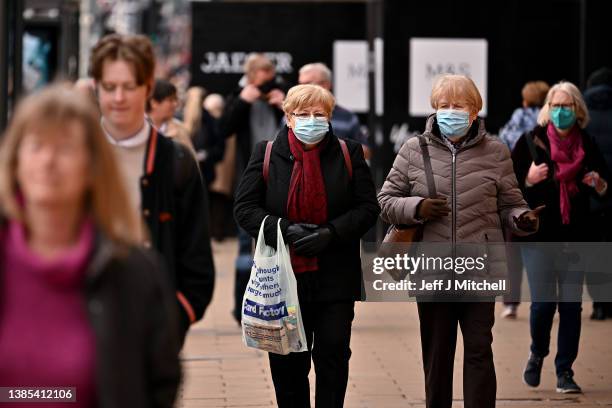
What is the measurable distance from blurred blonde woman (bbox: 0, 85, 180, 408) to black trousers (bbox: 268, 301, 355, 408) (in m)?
3.35

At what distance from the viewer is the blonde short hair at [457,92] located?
6.79 metres

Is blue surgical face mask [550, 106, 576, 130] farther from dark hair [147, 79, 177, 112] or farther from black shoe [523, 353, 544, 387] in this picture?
dark hair [147, 79, 177, 112]

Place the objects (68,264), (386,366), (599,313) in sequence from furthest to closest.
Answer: (599,313)
(386,366)
(68,264)

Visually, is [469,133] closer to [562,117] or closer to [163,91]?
[562,117]

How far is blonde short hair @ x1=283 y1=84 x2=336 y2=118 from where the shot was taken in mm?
6637

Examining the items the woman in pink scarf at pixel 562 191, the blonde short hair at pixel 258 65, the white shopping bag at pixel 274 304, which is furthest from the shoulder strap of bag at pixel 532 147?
the blonde short hair at pixel 258 65

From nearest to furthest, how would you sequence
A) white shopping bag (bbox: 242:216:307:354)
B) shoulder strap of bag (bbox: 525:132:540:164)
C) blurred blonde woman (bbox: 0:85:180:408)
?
blurred blonde woman (bbox: 0:85:180:408)
white shopping bag (bbox: 242:216:307:354)
shoulder strap of bag (bbox: 525:132:540:164)

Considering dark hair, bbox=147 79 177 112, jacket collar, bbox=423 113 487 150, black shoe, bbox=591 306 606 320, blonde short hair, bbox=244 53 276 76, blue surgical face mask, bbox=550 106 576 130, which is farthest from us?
black shoe, bbox=591 306 606 320

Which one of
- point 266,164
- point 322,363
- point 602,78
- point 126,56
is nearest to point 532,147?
point 602,78

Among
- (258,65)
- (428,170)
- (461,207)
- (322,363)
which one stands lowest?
(322,363)

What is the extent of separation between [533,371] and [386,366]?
43.7 inches

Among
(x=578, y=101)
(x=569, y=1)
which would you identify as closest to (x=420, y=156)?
(x=578, y=101)

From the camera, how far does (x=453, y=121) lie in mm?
6734

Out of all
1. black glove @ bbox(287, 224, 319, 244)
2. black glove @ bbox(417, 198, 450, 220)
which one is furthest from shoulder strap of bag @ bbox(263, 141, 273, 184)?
black glove @ bbox(417, 198, 450, 220)
